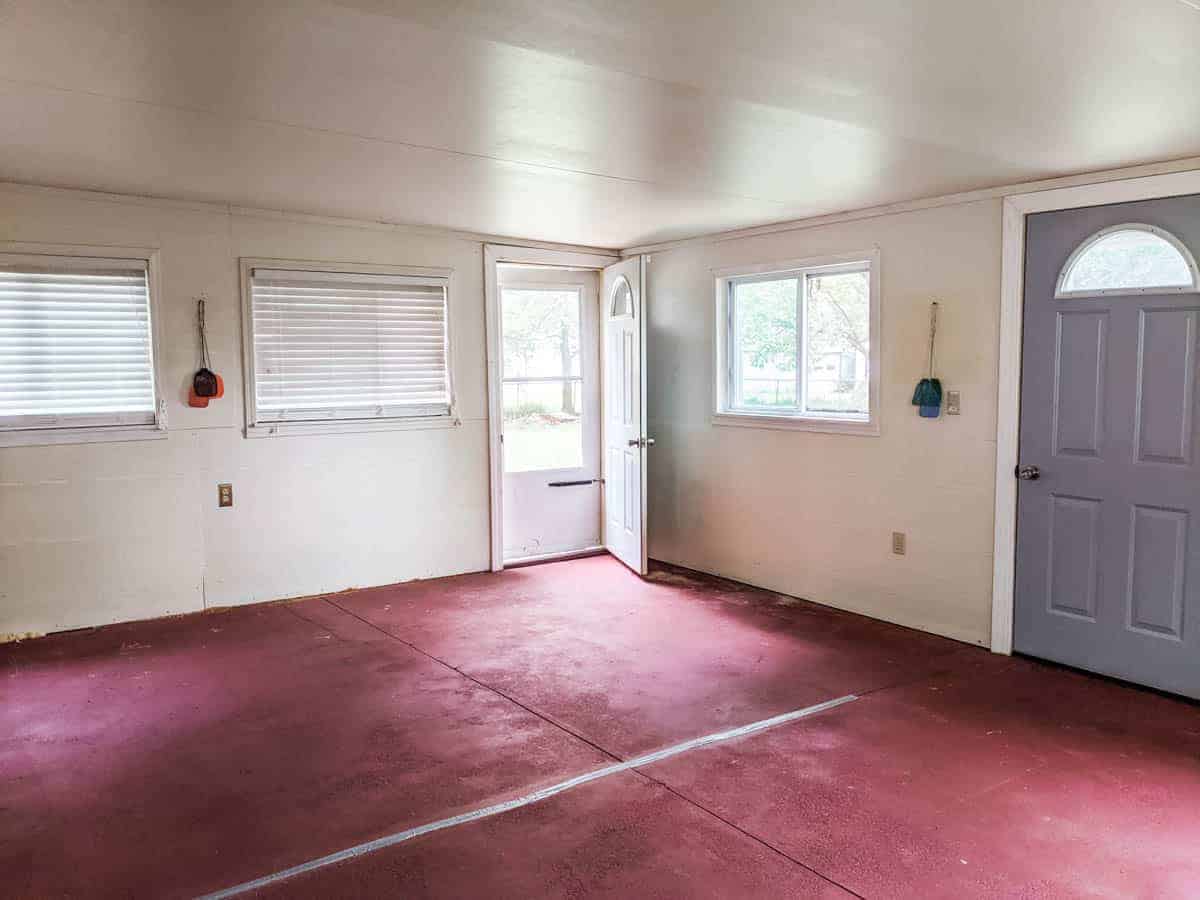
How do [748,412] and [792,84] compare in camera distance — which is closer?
[792,84]

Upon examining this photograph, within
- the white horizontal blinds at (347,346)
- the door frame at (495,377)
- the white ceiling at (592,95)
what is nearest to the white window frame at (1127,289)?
the white ceiling at (592,95)

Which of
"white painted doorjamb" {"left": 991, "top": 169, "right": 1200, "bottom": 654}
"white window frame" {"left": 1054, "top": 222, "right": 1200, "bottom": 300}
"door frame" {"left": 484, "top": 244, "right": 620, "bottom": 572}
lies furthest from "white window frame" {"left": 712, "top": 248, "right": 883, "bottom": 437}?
"door frame" {"left": 484, "top": 244, "right": 620, "bottom": 572}

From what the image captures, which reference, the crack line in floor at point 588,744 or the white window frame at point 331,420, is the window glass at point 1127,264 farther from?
the white window frame at point 331,420

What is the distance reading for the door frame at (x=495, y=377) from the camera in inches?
229

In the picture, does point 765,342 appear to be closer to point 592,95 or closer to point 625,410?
point 625,410

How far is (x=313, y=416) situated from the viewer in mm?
5266

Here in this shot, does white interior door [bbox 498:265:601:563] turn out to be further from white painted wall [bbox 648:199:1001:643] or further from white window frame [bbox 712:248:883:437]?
white window frame [bbox 712:248:883:437]

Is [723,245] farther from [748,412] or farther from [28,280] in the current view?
[28,280]

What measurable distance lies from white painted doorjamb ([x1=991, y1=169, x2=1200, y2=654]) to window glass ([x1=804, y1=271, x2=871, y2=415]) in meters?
0.81

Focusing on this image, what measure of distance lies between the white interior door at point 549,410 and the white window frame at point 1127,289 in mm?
3360

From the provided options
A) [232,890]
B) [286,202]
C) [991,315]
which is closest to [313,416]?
[286,202]

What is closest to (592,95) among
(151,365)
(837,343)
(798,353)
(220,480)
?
(837,343)

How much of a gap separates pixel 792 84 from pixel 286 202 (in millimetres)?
3091

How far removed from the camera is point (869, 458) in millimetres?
4836
